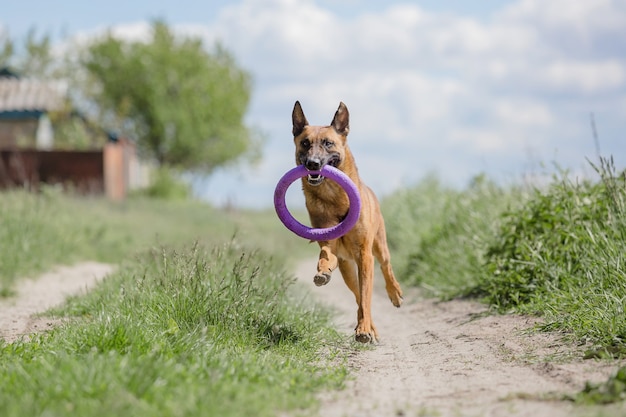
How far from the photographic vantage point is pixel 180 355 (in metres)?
4.96

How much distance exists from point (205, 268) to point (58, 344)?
1385 mm

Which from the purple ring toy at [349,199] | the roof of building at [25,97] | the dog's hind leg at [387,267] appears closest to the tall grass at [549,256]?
the dog's hind leg at [387,267]

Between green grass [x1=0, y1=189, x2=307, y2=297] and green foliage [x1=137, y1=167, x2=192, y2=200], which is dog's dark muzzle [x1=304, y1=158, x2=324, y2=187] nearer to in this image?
green grass [x1=0, y1=189, x2=307, y2=297]

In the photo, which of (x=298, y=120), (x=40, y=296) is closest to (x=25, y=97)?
(x=40, y=296)

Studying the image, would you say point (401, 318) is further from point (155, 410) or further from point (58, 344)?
point (155, 410)

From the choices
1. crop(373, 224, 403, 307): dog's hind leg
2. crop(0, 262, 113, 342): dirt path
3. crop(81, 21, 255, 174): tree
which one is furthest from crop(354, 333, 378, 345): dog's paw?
crop(81, 21, 255, 174): tree

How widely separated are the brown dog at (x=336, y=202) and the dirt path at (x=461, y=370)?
0.46m

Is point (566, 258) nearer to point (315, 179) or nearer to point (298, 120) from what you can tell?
point (315, 179)

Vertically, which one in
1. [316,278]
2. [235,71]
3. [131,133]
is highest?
[235,71]

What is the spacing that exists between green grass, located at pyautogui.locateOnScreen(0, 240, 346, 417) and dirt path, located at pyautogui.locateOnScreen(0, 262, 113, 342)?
0.51 metres

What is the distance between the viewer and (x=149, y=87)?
130 ft

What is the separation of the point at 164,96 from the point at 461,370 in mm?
35587

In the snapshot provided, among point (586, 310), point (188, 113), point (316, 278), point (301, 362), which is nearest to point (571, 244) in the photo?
point (586, 310)

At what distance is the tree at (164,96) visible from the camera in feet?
130
